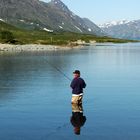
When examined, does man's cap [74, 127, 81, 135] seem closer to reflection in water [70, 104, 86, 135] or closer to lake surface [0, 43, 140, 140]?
reflection in water [70, 104, 86, 135]

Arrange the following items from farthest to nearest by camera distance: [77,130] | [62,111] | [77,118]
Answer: [62,111]
[77,118]
[77,130]

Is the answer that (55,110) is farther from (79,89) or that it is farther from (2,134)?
(2,134)

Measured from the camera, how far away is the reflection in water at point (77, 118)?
2392cm

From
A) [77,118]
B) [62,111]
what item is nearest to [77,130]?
[77,118]

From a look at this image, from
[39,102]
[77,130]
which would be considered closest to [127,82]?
[39,102]

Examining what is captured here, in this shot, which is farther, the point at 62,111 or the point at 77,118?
the point at 62,111

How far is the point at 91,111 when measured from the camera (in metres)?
28.7

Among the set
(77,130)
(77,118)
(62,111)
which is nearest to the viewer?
(77,130)

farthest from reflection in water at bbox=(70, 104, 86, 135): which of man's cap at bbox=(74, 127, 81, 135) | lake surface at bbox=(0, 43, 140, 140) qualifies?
lake surface at bbox=(0, 43, 140, 140)

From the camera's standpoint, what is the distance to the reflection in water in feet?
78.5

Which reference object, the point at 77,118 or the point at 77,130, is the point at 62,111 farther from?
the point at 77,130

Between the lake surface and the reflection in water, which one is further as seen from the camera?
the reflection in water

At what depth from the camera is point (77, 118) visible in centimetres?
2652

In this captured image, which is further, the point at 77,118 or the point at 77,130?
the point at 77,118
